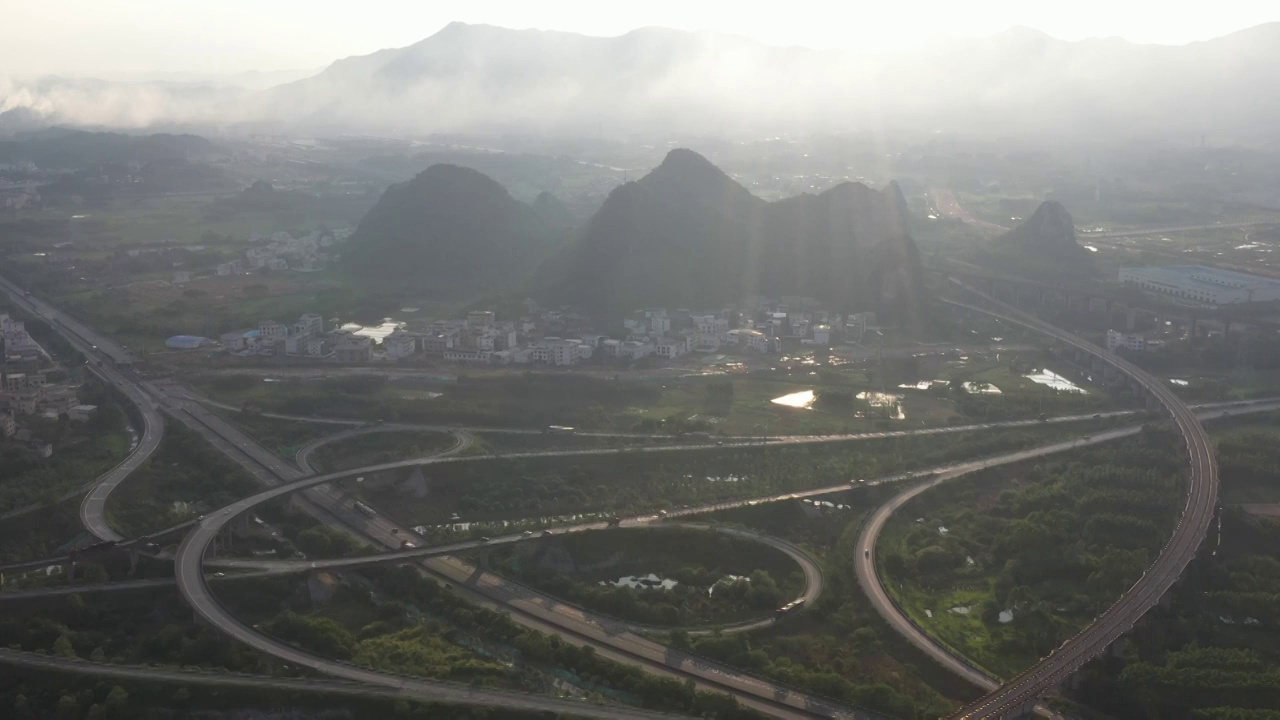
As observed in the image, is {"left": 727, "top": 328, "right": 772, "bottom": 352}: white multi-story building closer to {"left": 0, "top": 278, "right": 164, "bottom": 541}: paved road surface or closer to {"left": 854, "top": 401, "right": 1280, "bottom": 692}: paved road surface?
{"left": 854, "top": 401, "right": 1280, "bottom": 692}: paved road surface

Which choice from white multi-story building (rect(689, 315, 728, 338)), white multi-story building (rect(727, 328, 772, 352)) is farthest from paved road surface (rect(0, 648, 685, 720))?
white multi-story building (rect(689, 315, 728, 338))

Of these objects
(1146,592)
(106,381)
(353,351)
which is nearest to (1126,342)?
(1146,592)

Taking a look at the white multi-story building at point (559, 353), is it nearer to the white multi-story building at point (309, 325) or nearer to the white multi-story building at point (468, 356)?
the white multi-story building at point (468, 356)

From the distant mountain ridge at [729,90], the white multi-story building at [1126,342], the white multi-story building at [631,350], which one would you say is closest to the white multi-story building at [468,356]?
the white multi-story building at [631,350]

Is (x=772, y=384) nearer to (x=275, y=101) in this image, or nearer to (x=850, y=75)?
(x=850, y=75)

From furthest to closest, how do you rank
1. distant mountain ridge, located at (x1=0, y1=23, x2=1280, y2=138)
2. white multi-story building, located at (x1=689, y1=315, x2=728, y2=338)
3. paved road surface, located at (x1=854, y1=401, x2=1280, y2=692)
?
1. distant mountain ridge, located at (x1=0, y1=23, x2=1280, y2=138)
2. white multi-story building, located at (x1=689, y1=315, x2=728, y2=338)
3. paved road surface, located at (x1=854, y1=401, x2=1280, y2=692)

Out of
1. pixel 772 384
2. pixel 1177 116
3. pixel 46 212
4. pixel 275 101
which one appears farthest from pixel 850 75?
pixel 772 384
